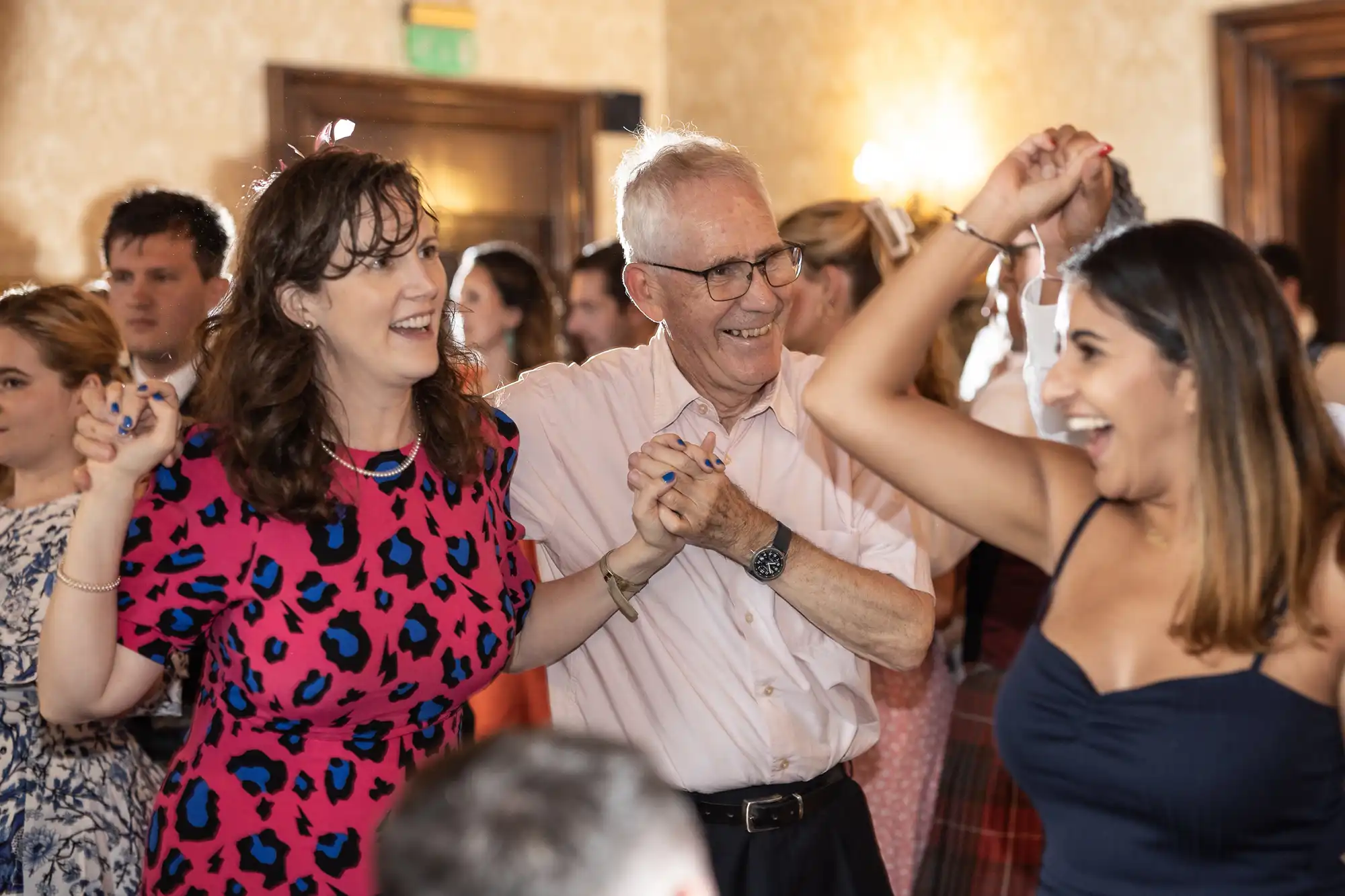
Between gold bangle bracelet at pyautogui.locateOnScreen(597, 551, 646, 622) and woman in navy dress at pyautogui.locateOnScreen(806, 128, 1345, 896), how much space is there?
581 mm

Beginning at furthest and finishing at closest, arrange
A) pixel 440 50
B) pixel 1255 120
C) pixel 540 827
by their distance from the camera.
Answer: pixel 440 50 < pixel 1255 120 < pixel 540 827

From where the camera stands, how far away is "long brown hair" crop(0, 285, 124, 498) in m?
2.62

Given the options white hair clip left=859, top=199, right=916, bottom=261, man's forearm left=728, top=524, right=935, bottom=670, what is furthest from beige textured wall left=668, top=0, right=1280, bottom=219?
man's forearm left=728, top=524, right=935, bottom=670

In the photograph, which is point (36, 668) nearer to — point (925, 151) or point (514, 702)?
point (514, 702)

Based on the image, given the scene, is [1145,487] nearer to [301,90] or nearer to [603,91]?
[301,90]

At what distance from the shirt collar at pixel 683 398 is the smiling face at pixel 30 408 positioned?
110 cm

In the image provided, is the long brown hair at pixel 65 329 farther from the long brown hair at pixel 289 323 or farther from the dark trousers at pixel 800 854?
the dark trousers at pixel 800 854

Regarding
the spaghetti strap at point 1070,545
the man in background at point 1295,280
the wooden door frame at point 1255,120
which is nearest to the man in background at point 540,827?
the spaghetti strap at point 1070,545

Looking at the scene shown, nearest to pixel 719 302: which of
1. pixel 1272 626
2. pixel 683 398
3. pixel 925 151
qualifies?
pixel 683 398

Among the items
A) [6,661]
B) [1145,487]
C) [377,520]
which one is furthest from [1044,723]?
[6,661]

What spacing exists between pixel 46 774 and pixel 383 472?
0.99 meters

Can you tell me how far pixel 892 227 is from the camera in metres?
3.27

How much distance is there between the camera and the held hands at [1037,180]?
1748 mm

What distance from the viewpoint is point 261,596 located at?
185 cm
